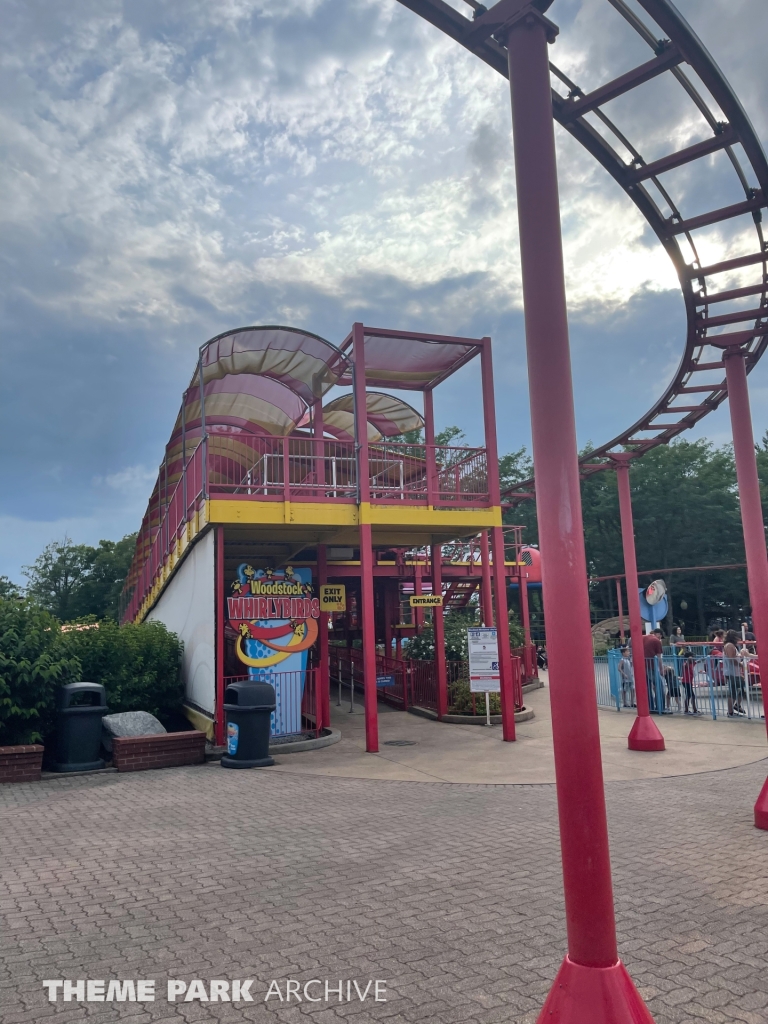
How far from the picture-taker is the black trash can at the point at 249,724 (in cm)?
1049

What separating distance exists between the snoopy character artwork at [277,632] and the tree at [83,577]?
156 ft

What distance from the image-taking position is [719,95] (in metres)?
4.66

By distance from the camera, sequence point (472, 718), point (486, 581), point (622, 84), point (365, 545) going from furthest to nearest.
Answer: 1. point (486, 581)
2. point (472, 718)
3. point (365, 545)
4. point (622, 84)

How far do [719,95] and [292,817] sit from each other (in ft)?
23.7

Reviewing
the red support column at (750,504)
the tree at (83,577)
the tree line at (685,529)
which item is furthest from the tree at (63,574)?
the red support column at (750,504)

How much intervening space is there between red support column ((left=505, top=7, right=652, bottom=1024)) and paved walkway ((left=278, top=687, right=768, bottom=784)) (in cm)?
667

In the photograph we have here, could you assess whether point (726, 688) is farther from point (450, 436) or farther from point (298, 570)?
point (450, 436)

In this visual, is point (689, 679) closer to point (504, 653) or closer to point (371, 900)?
point (504, 653)

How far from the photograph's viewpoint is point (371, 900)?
5.07m

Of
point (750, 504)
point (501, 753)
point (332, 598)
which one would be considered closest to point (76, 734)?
point (332, 598)

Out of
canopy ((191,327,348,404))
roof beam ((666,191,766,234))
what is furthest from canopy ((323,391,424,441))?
roof beam ((666,191,766,234))

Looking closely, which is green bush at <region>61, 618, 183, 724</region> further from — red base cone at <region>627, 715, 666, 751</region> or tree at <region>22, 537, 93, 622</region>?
tree at <region>22, 537, 93, 622</region>

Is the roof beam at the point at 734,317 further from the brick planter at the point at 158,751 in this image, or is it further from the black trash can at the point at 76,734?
the black trash can at the point at 76,734

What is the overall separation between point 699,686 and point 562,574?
1532 centimetres
